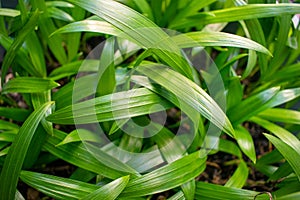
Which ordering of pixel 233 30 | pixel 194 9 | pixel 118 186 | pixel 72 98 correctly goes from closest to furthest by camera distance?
pixel 118 186
pixel 72 98
pixel 194 9
pixel 233 30

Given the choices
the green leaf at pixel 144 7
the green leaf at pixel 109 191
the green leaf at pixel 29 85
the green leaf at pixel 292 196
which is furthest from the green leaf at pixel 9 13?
the green leaf at pixel 292 196

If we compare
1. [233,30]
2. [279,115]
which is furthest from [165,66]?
[233,30]

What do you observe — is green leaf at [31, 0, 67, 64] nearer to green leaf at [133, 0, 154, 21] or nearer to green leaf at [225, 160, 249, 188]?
green leaf at [133, 0, 154, 21]

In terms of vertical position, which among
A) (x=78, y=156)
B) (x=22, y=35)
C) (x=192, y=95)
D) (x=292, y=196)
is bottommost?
(x=292, y=196)

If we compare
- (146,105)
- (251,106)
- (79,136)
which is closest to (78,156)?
(79,136)

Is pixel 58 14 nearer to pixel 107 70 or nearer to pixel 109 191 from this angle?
pixel 107 70

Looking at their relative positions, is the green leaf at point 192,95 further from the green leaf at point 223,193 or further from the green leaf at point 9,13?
the green leaf at point 9,13

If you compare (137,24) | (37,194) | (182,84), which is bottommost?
(37,194)

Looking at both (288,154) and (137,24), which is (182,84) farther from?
(288,154)
